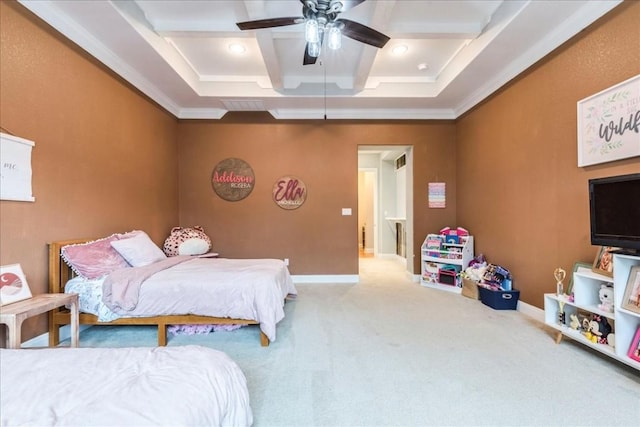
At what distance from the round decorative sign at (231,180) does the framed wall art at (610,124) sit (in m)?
4.19

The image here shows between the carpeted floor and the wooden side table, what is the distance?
0.47 meters

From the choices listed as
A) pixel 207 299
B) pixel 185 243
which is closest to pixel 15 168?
pixel 207 299

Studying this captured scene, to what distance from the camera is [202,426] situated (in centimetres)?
96

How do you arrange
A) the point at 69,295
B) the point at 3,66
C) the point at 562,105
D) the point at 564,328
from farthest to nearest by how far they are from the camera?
the point at 562,105 → the point at 564,328 → the point at 69,295 → the point at 3,66

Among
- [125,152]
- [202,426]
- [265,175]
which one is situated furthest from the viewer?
[265,175]

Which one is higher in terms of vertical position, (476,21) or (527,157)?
(476,21)

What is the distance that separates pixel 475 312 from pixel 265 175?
3.60 metres

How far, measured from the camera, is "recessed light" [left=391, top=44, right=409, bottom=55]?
3.40 meters

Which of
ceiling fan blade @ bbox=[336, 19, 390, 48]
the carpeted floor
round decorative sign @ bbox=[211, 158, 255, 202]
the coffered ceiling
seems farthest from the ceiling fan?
round decorative sign @ bbox=[211, 158, 255, 202]

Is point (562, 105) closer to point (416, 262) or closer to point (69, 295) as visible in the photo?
point (416, 262)

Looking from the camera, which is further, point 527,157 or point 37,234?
point 527,157

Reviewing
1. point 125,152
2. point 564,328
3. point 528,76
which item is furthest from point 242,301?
point 528,76

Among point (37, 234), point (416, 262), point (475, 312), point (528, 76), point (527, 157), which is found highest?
point (528, 76)

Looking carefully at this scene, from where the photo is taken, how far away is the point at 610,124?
2305 mm
